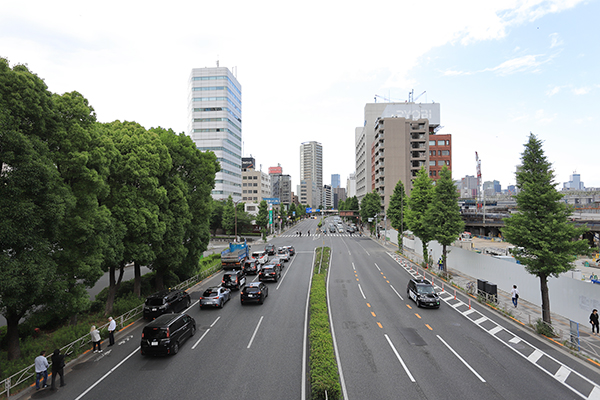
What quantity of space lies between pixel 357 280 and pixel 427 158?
70431mm

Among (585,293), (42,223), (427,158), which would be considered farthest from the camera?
(427,158)

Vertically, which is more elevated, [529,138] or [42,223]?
[529,138]

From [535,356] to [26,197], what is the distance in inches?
945

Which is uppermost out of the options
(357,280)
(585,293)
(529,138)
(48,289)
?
(529,138)

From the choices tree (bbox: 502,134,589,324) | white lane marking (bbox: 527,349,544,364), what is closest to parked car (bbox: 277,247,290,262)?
tree (bbox: 502,134,589,324)

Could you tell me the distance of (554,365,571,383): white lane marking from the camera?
12.4 metres

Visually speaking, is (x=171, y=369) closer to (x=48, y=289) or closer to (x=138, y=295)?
(x=48, y=289)

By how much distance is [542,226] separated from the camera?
1844cm

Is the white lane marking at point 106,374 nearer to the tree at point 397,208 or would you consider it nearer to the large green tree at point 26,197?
the large green tree at point 26,197

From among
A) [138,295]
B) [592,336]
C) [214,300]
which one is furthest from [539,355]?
[138,295]

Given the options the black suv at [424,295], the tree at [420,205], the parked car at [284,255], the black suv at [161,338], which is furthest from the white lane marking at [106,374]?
the tree at [420,205]

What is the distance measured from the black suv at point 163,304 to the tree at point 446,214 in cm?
2699

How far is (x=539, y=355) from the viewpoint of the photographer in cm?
1468

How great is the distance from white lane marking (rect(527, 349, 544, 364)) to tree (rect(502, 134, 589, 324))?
4443 mm
